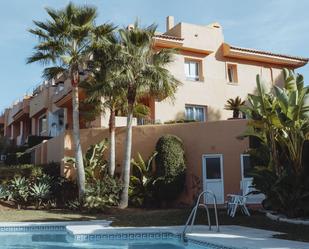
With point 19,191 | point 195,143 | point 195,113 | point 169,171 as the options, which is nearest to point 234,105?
point 195,113

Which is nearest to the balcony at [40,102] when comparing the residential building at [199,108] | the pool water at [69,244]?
the residential building at [199,108]

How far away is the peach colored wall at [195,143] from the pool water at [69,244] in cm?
843

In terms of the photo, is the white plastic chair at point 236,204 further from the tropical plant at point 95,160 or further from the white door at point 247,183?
the tropical plant at point 95,160

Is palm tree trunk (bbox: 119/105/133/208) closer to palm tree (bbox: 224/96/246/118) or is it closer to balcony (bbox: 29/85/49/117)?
palm tree (bbox: 224/96/246/118)

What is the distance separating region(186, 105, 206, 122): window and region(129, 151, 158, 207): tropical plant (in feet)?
25.2

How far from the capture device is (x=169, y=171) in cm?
2108

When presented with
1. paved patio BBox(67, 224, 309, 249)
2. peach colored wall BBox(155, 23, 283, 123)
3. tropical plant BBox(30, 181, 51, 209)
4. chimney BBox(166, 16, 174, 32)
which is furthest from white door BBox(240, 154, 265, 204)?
chimney BBox(166, 16, 174, 32)

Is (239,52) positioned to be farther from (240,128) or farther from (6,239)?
(6,239)

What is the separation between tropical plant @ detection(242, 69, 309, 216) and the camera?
1487 centimetres

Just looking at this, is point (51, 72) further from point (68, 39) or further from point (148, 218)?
point (148, 218)

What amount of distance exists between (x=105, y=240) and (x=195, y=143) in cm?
948

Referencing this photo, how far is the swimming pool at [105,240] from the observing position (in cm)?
1309

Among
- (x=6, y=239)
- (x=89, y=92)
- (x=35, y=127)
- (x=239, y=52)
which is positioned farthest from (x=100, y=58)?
(x=35, y=127)

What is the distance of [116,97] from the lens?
2061 centimetres
